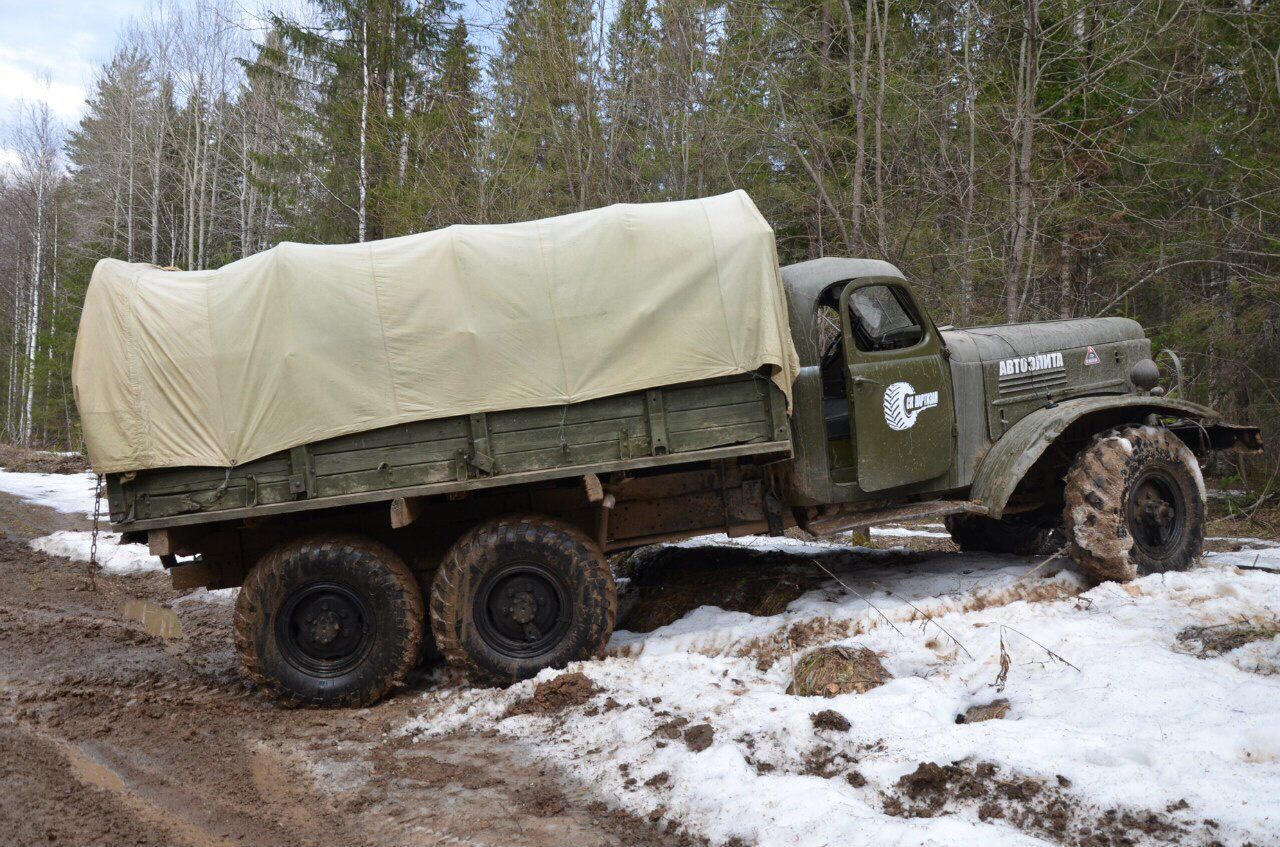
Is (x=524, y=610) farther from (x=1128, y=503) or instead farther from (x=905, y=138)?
(x=905, y=138)

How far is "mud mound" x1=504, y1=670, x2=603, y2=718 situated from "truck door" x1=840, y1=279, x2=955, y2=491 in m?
2.24

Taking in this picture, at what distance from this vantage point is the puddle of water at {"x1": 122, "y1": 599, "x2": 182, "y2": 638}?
7886 millimetres

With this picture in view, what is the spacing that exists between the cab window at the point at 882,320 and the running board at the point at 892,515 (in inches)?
43.1

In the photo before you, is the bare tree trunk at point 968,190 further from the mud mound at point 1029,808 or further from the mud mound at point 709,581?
the mud mound at point 1029,808

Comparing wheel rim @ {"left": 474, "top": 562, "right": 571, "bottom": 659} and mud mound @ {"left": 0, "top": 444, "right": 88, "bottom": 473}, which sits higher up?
mud mound @ {"left": 0, "top": 444, "right": 88, "bottom": 473}

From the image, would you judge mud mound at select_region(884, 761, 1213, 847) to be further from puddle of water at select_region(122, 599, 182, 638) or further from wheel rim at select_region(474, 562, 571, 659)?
puddle of water at select_region(122, 599, 182, 638)

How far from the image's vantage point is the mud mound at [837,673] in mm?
4926

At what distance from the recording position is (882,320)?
643 centimetres

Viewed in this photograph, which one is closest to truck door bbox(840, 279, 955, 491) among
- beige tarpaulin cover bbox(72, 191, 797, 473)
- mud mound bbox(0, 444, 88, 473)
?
A: beige tarpaulin cover bbox(72, 191, 797, 473)

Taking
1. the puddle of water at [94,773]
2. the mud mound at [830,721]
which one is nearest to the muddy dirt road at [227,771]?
the puddle of water at [94,773]

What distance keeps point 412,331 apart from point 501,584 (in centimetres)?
165

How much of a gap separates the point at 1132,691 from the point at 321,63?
18.6 metres

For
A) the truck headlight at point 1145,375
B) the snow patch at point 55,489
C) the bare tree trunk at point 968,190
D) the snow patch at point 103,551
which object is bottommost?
the snow patch at point 103,551

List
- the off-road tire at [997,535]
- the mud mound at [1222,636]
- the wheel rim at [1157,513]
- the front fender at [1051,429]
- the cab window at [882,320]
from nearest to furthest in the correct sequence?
the mud mound at [1222,636] → the front fender at [1051,429] → the wheel rim at [1157,513] → the cab window at [882,320] → the off-road tire at [997,535]
